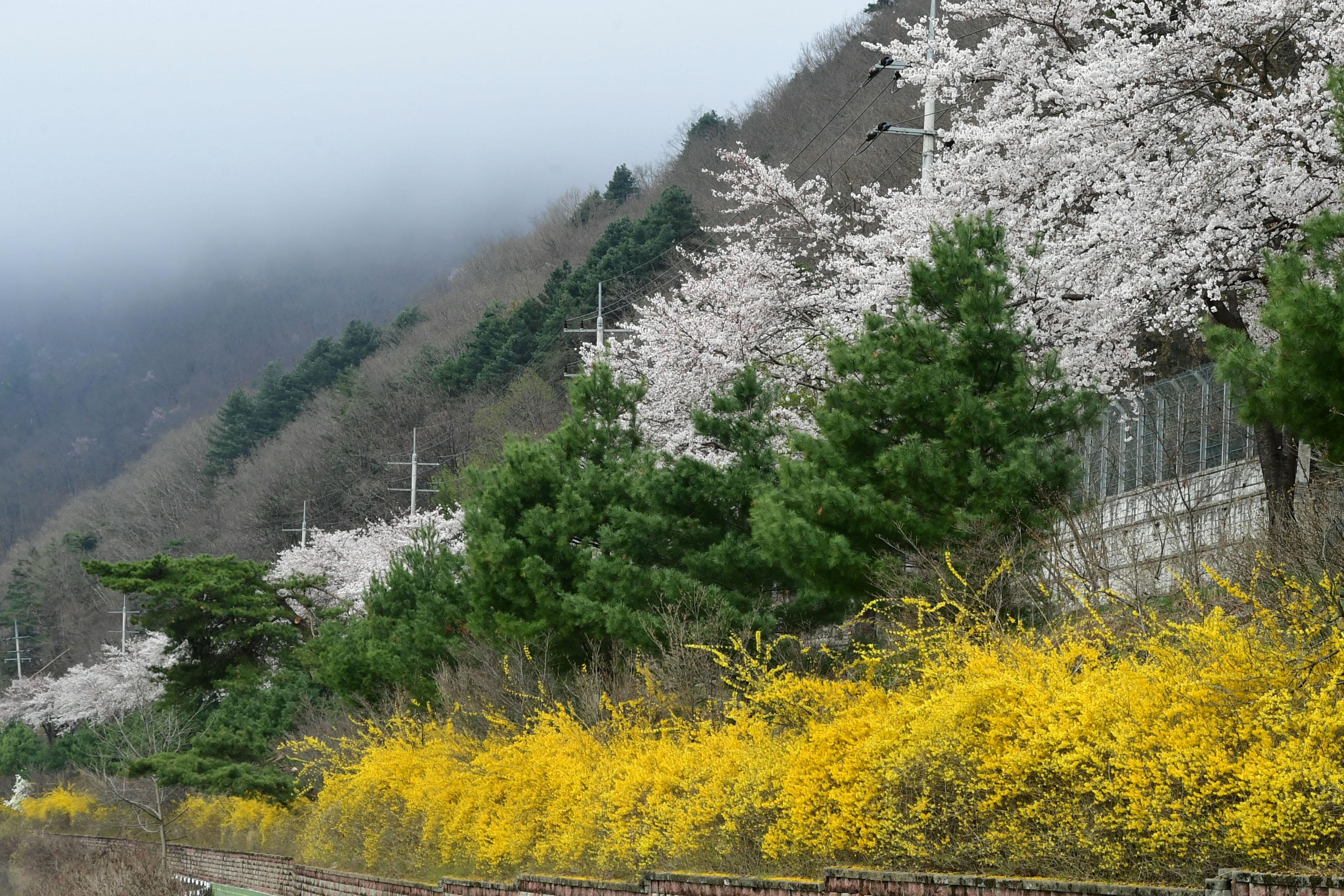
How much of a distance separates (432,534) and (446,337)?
52667 mm

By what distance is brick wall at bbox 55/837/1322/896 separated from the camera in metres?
6.49

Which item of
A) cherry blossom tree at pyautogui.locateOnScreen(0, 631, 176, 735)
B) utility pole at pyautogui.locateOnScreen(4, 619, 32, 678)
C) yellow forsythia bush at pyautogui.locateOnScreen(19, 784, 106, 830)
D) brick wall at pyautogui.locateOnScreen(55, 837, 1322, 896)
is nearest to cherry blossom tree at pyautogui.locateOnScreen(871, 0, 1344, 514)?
brick wall at pyautogui.locateOnScreen(55, 837, 1322, 896)

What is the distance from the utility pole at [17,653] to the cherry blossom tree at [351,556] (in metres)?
35.3

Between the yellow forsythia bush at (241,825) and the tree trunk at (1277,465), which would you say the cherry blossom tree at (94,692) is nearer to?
the yellow forsythia bush at (241,825)

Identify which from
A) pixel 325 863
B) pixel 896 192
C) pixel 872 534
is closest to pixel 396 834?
pixel 325 863

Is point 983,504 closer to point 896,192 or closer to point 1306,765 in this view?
point 1306,765

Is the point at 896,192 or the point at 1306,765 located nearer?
the point at 1306,765

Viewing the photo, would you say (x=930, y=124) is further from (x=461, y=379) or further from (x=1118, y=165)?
(x=461, y=379)

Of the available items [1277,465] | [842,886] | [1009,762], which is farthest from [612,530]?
[1009,762]

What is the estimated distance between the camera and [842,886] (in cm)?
895

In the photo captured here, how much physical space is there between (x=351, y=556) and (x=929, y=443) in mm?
36474

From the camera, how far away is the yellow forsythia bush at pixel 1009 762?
7.48 metres

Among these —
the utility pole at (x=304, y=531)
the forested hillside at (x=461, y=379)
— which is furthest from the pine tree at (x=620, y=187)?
the utility pole at (x=304, y=531)

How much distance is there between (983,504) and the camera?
44.5 feet
